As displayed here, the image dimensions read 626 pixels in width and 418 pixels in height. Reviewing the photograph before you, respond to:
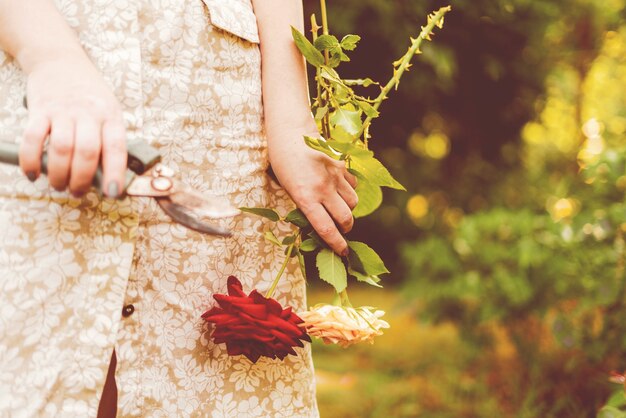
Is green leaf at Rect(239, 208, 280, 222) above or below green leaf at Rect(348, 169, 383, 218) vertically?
above

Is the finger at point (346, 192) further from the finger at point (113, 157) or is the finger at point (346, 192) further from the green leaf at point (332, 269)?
the finger at point (113, 157)

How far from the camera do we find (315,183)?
1031 mm

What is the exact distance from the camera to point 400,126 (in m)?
5.29

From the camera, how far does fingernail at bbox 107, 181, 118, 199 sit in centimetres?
69

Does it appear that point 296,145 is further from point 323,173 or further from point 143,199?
point 143,199

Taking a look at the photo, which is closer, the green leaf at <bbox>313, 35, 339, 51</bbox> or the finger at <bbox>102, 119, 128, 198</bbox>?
the finger at <bbox>102, 119, 128, 198</bbox>

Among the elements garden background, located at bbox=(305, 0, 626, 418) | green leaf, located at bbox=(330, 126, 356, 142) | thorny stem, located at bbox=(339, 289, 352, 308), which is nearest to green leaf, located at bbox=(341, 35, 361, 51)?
green leaf, located at bbox=(330, 126, 356, 142)

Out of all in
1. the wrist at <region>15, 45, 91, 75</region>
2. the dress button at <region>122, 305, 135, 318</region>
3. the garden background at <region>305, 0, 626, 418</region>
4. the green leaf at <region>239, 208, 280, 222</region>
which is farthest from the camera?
the garden background at <region>305, 0, 626, 418</region>

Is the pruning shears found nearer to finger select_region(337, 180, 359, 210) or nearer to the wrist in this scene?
the wrist

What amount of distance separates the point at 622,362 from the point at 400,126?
3.07m

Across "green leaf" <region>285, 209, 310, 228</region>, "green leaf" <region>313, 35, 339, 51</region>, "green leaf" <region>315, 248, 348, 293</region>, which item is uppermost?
"green leaf" <region>313, 35, 339, 51</region>

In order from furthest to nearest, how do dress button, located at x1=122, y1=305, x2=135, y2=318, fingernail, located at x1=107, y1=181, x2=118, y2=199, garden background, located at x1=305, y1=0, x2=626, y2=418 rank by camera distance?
1. garden background, located at x1=305, y1=0, x2=626, y2=418
2. dress button, located at x1=122, y1=305, x2=135, y2=318
3. fingernail, located at x1=107, y1=181, x2=118, y2=199

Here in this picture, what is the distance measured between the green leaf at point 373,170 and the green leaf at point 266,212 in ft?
0.48

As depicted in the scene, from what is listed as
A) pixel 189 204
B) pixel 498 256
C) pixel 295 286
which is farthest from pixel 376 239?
pixel 189 204
